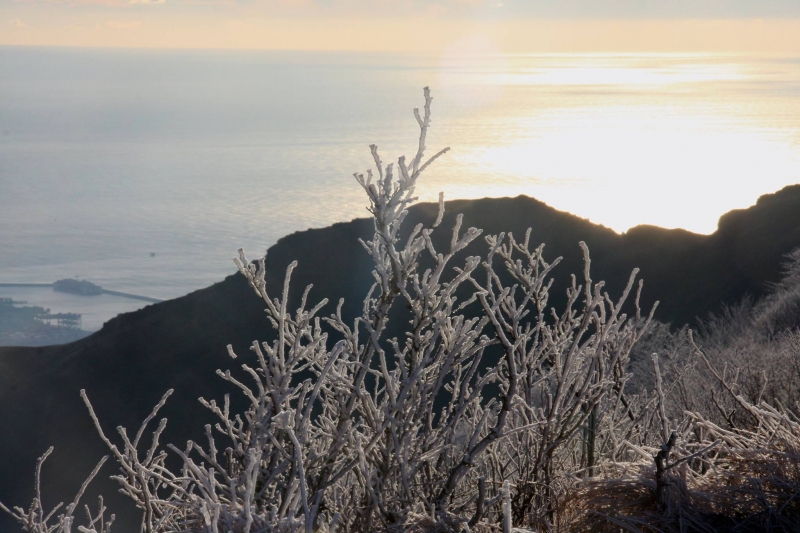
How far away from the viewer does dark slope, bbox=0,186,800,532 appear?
87.0 ft

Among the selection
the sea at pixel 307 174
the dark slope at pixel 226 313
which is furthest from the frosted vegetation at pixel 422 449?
the sea at pixel 307 174

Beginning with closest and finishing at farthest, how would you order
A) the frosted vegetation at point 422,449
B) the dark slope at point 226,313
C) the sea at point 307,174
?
the frosted vegetation at point 422,449
the dark slope at point 226,313
the sea at point 307,174

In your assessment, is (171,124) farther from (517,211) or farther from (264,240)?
(517,211)

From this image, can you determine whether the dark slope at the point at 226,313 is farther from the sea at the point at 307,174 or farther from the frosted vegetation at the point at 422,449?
the frosted vegetation at the point at 422,449

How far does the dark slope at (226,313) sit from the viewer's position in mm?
26531

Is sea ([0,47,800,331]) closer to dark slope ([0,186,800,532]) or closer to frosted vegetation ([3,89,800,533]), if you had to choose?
dark slope ([0,186,800,532])

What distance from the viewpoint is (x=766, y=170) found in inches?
2958

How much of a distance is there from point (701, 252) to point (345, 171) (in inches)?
2880

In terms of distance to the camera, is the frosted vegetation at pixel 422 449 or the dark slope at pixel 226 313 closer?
the frosted vegetation at pixel 422 449

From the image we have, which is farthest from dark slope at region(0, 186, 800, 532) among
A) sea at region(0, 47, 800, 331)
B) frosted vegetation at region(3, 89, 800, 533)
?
frosted vegetation at region(3, 89, 800, 533)

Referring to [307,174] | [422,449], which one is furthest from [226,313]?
[307,174]

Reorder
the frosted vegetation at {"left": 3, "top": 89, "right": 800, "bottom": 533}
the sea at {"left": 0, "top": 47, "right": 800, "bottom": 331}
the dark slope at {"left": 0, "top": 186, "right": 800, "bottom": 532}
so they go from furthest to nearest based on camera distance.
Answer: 1. the sea at {"left": 0, "top": 47, "right": 800, "bottom": 331}
2. the dark slope at {"left": 0, "top": 186, "right": 800, "bottom": 532}
3. the frosted vegetation at {"left": 3, "top": 89, "right": 800, "bottom": 533}

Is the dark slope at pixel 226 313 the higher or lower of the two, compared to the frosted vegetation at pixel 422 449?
lower

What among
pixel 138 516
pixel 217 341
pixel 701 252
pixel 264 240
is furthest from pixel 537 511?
pixel 264 240
